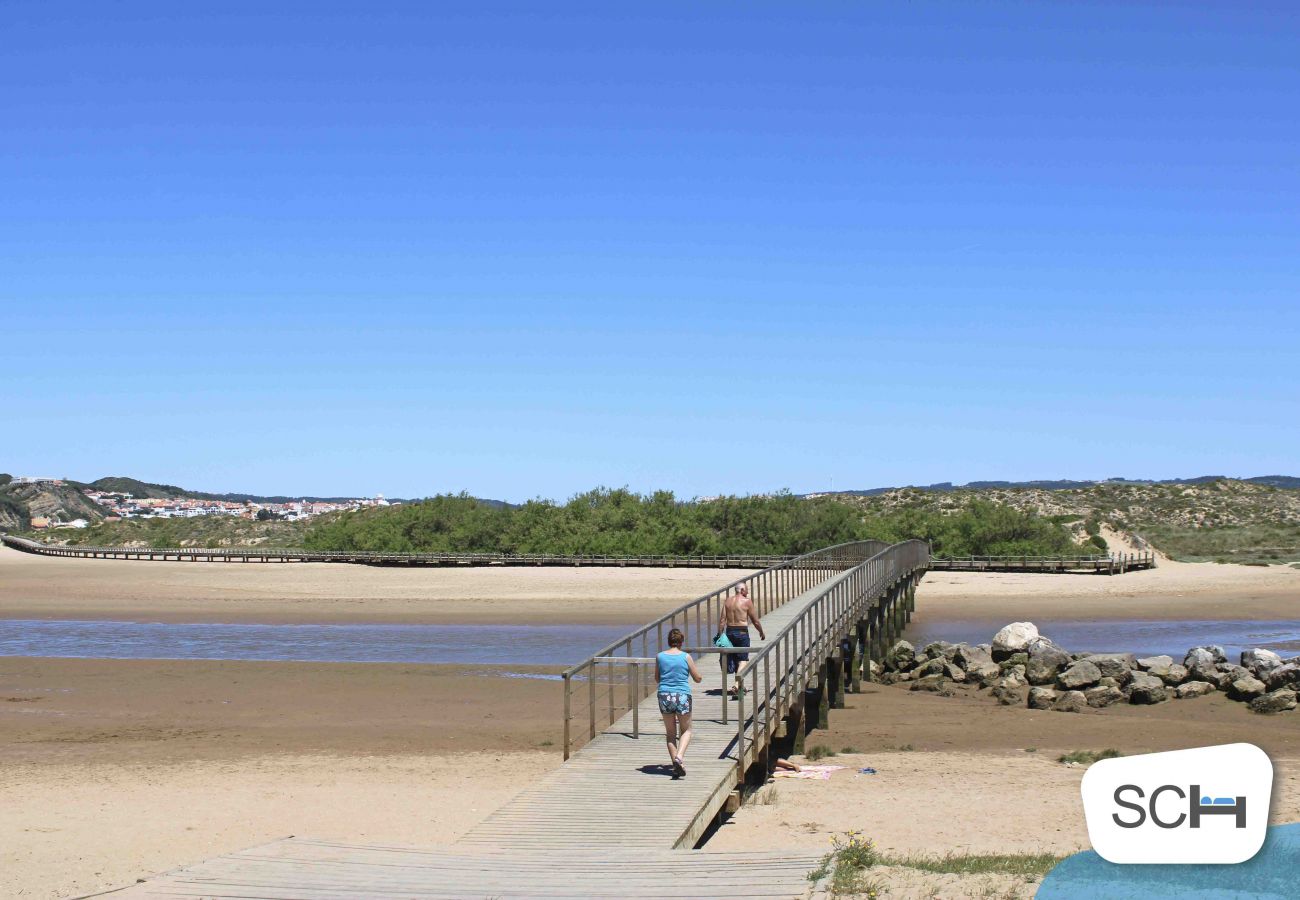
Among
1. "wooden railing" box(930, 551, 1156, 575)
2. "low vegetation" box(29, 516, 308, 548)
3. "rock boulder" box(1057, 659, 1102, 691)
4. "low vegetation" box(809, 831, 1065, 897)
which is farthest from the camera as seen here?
"low vegetation" box(29, 516, 308, 548)

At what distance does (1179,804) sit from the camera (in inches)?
254

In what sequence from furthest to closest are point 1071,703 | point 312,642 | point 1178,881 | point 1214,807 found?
point 312,642 → point 1071,703 → point 1178,881 → point 1214,807

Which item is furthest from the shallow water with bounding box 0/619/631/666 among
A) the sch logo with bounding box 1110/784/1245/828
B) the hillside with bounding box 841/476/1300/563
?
the hillside with bounding box 841/476/1300/563

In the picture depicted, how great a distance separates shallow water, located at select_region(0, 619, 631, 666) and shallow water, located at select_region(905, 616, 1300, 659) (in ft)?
32.3

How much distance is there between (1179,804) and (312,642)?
99.3 ft

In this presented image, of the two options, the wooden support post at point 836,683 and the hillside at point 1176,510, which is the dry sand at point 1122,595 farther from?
the wooden support post at point 836,683

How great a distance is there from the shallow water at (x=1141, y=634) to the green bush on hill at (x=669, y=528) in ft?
84.8

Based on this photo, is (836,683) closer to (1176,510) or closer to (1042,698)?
(1042,698)

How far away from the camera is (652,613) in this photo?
1678 inches

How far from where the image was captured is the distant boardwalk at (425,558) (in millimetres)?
67438

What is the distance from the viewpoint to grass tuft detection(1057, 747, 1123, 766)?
1692cm

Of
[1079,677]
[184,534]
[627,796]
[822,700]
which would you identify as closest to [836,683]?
[822,700]

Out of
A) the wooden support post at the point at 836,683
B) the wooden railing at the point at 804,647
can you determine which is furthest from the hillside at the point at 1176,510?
the wooden support post at the point at 836,683

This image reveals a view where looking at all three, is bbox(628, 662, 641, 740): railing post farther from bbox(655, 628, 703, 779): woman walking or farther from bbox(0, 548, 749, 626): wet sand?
bbox(0, 548, 749, 626): wet sand
